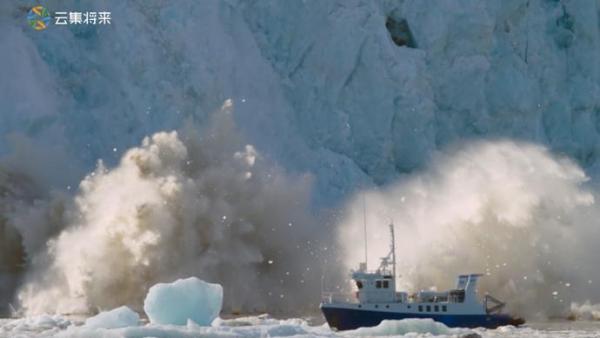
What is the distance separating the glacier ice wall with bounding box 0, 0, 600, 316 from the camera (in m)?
56.0

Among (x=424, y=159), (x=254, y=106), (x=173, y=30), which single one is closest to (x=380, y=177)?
(x=424, y=159)

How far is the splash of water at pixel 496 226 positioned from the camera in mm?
55688

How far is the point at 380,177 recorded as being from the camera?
60.3 meters

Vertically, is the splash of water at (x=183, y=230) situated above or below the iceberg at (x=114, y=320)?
above

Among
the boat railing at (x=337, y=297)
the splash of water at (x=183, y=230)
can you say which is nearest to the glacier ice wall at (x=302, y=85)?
the splash of water at (x=183, y=230)

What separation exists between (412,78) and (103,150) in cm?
1300

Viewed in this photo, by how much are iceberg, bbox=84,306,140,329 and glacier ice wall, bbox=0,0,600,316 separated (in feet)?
45.3

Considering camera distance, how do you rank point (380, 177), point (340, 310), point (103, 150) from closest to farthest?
point (340, 310) → point (103, 150) → point (380, 177)

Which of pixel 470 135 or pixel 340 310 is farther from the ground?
pixel 470 135

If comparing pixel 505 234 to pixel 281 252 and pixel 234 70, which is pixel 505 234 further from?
pixel 234 70

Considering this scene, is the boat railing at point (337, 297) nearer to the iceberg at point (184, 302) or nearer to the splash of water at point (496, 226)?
the splash of water at point (496, 226)

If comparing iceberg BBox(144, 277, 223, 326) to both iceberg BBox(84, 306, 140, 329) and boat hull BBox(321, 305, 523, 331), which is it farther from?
boat hull BBox(321, 305, 523, 331)

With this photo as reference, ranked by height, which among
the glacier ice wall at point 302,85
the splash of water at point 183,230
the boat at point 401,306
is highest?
the glacier ice wall at point 302,85

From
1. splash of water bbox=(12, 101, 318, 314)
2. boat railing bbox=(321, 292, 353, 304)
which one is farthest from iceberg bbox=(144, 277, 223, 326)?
splash of water bbox=(12, 101, 318, 314)
